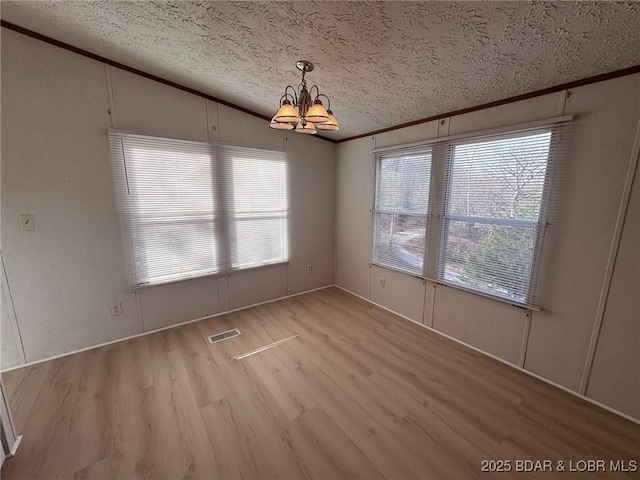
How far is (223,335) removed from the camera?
9.08ft

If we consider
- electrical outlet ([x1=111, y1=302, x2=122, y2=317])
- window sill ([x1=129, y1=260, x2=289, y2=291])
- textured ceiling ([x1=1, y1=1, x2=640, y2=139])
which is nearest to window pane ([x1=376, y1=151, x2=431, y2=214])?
textured ceiling ([x1=1, y1=1, x2=640, y2=139])

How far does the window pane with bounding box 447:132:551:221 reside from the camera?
2008mm

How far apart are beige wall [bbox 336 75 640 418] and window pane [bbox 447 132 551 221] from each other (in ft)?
0.52

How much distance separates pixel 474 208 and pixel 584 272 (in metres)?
0.88

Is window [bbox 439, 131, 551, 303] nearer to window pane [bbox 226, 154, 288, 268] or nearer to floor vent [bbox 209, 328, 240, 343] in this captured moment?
window pane [bbox 226, 154, 288, 268]

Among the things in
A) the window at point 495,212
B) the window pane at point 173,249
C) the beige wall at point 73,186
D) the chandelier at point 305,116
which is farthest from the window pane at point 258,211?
the window at point 495,212

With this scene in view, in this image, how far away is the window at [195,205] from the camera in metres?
2.54

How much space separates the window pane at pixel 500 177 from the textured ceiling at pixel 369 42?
394 mm

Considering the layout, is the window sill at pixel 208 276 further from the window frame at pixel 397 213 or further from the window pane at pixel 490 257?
the window pane at pixel 490 257

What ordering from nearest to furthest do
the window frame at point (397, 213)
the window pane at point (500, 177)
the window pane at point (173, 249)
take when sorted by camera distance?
1. the window pane at point (500, 177)
2. the window pane at point (173, 249)
3. the window frame at point (397, 213)

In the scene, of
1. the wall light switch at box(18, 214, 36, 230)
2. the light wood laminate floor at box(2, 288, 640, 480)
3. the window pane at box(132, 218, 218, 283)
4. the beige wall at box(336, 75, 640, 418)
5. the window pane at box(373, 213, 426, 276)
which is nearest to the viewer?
the light wood laminate floor at box(2, 288, 640, 480)

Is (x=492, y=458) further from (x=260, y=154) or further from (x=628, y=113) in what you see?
(x=260, y=154)

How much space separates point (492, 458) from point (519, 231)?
1589mm

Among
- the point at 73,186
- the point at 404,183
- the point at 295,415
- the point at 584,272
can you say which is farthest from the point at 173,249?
the point at 584,272
